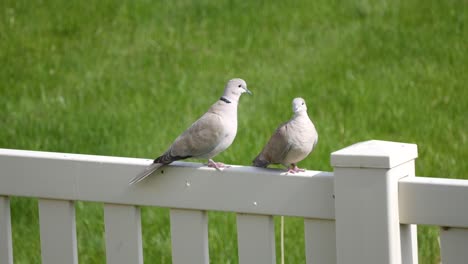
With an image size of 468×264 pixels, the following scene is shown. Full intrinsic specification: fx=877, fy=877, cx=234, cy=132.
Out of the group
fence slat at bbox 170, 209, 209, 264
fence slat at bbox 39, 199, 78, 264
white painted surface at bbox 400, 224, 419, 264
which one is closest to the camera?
white painted surface at bbox 400, 224, 419, 264

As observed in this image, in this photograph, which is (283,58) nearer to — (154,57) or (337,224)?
(154,57)

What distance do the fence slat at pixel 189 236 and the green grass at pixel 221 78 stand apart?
1794 millimetres

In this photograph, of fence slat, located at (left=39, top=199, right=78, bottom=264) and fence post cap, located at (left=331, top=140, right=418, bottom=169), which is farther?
fence slat, located at (left=39, top=199, right=78, bottom=264)

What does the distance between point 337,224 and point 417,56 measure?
4.27 metres

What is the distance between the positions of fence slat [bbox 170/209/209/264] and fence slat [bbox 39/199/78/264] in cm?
33

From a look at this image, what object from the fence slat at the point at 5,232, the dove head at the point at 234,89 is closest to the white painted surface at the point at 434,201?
the dove head at the point at 234,89

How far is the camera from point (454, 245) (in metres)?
2.15

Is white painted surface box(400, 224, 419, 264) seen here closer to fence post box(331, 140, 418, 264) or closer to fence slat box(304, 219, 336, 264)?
fence post box(331, 140, 418, 264)

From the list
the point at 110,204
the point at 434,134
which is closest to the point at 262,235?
the point at 110,204

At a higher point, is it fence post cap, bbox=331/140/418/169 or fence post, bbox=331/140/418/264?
fence post cap, bbox=331/140/418/169

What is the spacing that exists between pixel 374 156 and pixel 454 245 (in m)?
0.29

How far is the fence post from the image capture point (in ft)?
7.12

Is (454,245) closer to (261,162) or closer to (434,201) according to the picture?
(434,201)

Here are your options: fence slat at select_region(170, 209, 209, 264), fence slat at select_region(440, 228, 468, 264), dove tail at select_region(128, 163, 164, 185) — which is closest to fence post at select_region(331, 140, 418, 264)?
fence slat at select_region(440, 228, 468, 264)
